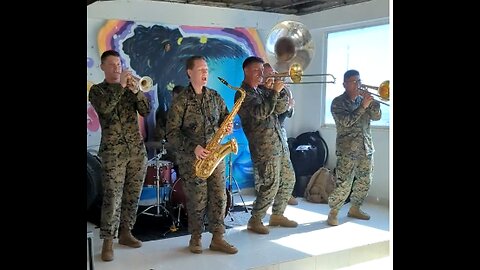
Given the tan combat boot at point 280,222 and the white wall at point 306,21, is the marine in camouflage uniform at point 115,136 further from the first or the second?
the white wall at point 306,21

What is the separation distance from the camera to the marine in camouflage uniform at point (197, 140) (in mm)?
3650

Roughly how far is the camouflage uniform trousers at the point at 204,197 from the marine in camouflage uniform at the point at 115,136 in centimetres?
38

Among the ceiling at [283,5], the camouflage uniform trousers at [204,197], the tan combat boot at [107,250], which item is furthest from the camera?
the ceiling at [283,5]

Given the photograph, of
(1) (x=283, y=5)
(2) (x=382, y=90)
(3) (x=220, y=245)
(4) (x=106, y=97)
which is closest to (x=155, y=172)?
(3) (x=220, y=245)

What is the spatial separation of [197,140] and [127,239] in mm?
947

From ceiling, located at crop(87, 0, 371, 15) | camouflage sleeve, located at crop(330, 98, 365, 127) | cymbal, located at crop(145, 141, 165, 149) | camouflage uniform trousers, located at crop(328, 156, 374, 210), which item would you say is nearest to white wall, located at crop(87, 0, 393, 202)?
ceiling, located at crop(87, 0, 371, 15)

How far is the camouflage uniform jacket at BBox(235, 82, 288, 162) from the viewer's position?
4.19 metres

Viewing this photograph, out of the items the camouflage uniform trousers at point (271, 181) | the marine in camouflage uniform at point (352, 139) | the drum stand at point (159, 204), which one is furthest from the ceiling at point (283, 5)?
the camouflage uniform trousers at point (271, 181)

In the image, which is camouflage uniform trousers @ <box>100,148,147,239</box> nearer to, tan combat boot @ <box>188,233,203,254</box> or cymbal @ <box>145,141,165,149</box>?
tan combat boot @ <box>188,233,203,254</box>

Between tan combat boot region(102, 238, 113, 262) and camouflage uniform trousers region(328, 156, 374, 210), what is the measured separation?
2.13 m
